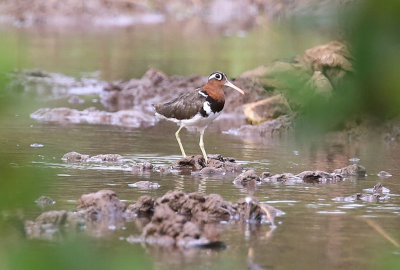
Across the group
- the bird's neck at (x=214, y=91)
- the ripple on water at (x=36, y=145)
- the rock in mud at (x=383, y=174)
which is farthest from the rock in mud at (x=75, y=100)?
the rock in mud at (x=383, y=174)

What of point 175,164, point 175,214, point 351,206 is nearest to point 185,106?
point 175,164

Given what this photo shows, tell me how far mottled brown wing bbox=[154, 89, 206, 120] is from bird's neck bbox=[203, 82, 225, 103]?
4.4 inches

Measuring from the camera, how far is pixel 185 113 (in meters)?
11.3

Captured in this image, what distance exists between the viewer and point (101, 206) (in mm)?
7262

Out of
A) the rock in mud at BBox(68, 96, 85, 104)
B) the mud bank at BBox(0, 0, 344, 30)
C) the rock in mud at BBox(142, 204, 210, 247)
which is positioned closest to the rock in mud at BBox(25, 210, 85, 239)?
the rock in mud at BBox(142, 204, 210, 247)

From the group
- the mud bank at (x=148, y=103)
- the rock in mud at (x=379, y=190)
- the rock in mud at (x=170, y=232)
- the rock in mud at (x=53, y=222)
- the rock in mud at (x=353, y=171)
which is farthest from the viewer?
the mud bank at (x=148, y=103)

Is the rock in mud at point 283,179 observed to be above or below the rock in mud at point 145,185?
above

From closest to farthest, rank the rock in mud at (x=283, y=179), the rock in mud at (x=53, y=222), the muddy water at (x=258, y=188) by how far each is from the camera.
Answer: the muddy water at (x=258, y=188), the rock in mud at (x=53, y=222), the rock in mud at (x=283, y=179)

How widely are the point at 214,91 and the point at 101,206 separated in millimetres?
4275

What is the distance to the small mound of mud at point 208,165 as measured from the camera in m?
10.1

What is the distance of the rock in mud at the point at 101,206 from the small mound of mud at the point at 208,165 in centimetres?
277

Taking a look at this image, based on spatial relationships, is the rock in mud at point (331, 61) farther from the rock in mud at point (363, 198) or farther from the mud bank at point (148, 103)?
the rock in mud at point (363, 198)

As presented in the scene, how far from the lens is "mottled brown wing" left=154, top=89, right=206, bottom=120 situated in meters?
11.2

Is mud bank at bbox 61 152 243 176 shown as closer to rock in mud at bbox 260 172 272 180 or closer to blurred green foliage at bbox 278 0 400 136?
rock in mud at bbox 260 172 272 180
